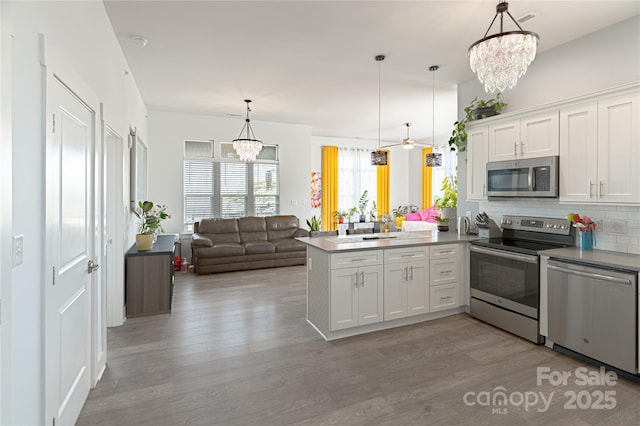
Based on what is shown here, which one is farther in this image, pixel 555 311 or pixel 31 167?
pixel 555 311

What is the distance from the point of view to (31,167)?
1.53 m

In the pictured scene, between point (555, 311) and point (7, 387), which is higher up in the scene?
point (7, 387)

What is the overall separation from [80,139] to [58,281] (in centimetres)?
92

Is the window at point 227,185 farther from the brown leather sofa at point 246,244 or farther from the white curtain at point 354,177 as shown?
the white curtain at point 354,177

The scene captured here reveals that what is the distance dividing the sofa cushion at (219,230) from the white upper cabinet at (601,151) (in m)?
5.48

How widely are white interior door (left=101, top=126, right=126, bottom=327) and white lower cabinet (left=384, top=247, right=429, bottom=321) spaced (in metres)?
2.88

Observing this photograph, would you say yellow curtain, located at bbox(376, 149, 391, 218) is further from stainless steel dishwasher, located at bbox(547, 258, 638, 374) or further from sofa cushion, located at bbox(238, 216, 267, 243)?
stainless steel dishwasher, located at bbox(547, 258, 638, 374)

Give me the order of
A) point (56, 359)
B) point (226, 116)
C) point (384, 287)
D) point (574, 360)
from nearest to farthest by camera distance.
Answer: point (56, 359) < point (574, 360) < point (384, 287) < point (226, 116)

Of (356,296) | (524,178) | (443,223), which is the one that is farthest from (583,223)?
(356,296)

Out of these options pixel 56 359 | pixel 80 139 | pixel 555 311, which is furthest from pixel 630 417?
pixel 80 139

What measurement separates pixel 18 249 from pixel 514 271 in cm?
378

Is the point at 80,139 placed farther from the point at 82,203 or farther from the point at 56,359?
the point at 56,359

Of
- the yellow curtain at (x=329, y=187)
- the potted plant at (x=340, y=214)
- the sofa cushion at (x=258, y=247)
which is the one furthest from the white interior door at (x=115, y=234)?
the yellow curtain at (x=329, y=187)

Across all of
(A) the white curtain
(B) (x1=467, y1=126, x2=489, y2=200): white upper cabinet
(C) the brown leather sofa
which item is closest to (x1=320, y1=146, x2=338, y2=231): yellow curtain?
(A) the white curtain
